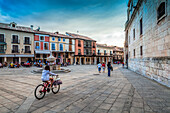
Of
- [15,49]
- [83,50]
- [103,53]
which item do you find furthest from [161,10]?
[103,53]

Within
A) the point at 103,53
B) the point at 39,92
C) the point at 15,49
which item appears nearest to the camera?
the point at 39,92

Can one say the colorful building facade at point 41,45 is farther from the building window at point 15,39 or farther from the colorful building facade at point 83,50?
the colorful building facade at point 83,50

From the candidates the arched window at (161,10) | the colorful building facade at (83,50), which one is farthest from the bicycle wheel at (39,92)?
the colorful building facade at (83,50)

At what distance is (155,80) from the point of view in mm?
7641

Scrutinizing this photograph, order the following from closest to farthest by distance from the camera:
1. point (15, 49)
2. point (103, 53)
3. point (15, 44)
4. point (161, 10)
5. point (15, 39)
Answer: point (161, 10) → point (15, 49) → point (15, 44) → point (15, 39) → point (103, 53)

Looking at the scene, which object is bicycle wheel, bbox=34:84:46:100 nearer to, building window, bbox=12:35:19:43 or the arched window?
the arched window

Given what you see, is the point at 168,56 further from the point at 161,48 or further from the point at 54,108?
the point at 54,108

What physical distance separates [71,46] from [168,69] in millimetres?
35018

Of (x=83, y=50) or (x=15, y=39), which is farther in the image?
(x=83, y=50)

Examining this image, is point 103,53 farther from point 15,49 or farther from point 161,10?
point 161,10

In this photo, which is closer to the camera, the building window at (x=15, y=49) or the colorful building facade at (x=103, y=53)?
the building window at (x=15, y=49)

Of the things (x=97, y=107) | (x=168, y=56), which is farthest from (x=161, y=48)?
(x=97, y=107)

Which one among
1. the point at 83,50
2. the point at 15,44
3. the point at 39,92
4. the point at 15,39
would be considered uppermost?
the point at 15,39

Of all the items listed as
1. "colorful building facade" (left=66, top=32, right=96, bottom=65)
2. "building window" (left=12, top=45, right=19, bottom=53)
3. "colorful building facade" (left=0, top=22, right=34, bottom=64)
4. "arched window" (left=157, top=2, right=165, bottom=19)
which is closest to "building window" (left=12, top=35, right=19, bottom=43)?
"colorful building facade" (left=0, top=22, right=34, bottom=64)
